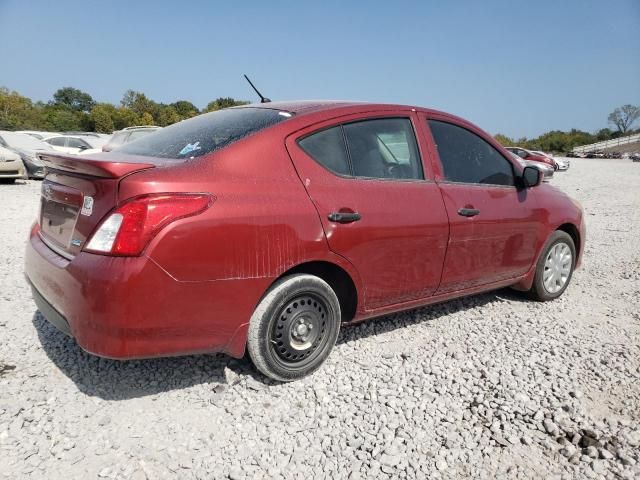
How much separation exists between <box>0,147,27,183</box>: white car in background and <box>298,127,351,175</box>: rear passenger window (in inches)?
469

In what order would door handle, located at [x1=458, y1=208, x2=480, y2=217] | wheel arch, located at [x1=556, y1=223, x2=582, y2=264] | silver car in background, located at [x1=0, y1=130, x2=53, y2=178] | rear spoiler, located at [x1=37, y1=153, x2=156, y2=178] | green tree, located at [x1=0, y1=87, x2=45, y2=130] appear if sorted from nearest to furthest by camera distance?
rear spoiler, located at [x1=37, y1=153, x2=156, y2=178] < door handle, located at [x1=458, y1=208, x2=480, y2=217] < wheel arch, located at [x1=556, y1=223, x2=582, y2=264] < silver car in background, located at [x1=0, y1=130, x2=53, y2=178] < green tree, located at [x1=0, y1=87, x2=45, y2=130]

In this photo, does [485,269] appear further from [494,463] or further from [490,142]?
[494,463]

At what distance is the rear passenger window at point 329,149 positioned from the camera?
2.87 metres

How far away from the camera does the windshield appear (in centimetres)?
1374

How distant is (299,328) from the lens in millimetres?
2852

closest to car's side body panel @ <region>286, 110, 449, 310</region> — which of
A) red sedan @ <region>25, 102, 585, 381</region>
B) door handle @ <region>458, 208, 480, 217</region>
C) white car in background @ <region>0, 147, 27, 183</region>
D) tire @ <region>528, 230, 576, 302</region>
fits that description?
red sedan @ <region>25, 102, 585, 381</region>

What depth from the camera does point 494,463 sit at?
2.24 metres

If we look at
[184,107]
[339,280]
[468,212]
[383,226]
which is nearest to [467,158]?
[468,212]

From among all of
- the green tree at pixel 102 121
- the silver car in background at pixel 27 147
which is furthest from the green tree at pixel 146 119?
the silver car in background at pixel 27 147

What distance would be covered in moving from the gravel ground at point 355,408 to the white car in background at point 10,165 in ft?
32.4

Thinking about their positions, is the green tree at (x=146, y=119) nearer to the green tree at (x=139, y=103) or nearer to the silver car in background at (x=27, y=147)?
the green tree at (x=139, y=103)

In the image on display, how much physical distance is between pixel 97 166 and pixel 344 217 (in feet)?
4.48

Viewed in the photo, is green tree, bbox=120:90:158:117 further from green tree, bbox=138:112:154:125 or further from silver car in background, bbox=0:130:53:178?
silver car in background, bbox=0:130:53:178

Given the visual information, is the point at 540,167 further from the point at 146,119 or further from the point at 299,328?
the point at 146,119
